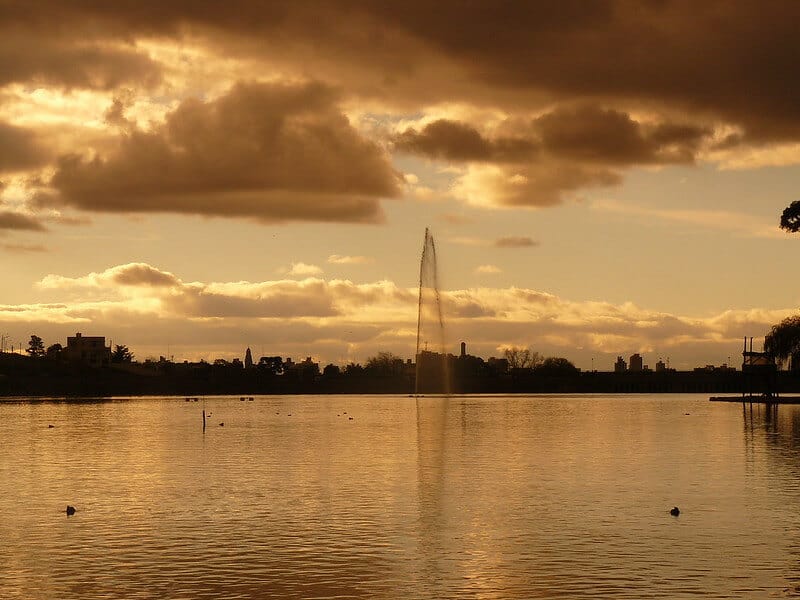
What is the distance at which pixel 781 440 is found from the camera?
84.3m

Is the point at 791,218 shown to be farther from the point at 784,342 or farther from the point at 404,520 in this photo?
the point at 404,520

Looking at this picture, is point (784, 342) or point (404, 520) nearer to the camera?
point (404, 520)

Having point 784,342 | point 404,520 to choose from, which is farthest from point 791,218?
point 404,520

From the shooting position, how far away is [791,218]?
455 ft

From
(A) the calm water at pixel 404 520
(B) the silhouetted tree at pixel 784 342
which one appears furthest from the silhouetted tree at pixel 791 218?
(A) the calm water at pixel 404 520

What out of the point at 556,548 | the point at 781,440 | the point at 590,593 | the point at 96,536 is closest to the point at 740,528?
the point at 556,548

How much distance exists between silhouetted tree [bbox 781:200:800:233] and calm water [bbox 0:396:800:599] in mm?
59104

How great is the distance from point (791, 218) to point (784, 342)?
19.9m

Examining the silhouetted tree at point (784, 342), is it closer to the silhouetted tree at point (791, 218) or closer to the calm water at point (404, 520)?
the silhouetted tree at point (791, 218)

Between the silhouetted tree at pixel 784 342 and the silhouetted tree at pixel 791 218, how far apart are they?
1768 cm

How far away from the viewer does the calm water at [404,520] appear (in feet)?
105

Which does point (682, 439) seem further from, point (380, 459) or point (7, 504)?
point (7, 504)

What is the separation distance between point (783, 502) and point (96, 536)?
27794mm

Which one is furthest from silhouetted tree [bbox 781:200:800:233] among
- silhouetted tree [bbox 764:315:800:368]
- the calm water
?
the calm water
